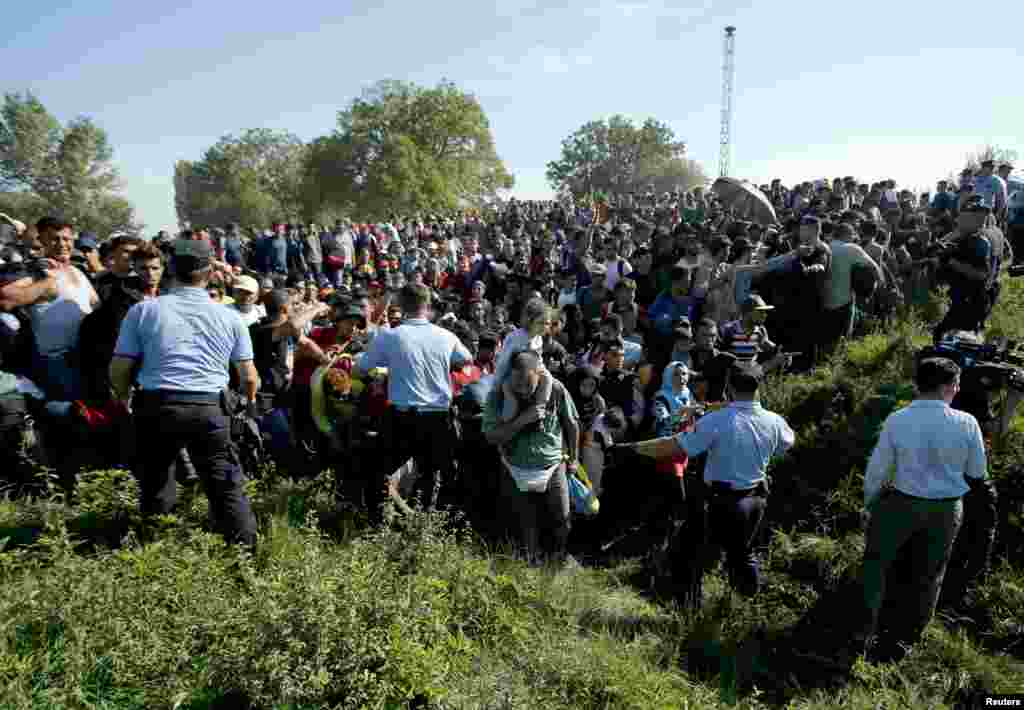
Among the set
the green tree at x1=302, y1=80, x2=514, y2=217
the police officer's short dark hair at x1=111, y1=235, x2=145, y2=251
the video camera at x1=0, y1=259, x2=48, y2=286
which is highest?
the green tree at x1=302, y1=80, x2=514, y2=217

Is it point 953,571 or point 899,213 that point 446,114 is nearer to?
point 899,213

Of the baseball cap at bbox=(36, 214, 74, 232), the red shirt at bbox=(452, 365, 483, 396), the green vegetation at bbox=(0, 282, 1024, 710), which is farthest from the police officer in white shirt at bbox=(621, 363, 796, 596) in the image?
the baseball cap at bbox=(36, 214, 74, 232)

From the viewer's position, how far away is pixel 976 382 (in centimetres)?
465

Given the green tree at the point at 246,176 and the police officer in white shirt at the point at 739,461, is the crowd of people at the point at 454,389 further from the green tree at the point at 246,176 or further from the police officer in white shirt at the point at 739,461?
the green tree at the point at 246,176

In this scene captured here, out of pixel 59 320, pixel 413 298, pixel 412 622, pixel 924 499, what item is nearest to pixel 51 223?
pixel 59 320

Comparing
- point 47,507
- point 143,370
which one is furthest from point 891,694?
point 47,507

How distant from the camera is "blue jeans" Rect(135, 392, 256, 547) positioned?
3.38 meters

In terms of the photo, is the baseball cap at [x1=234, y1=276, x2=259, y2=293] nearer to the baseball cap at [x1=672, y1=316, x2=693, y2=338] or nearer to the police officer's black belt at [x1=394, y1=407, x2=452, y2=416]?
the police officer's black belt at [x1=394, y1=407, x2=452, y2=416]

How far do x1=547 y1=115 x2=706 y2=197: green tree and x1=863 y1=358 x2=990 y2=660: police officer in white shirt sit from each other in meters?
78.8

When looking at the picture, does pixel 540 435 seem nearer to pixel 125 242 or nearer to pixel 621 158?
pixel 125 242

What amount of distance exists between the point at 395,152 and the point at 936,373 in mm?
48502

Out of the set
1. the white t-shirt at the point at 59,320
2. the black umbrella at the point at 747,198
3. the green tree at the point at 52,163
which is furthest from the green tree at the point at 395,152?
the white t-shirt at the point at 59,320

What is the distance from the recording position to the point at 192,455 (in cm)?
346

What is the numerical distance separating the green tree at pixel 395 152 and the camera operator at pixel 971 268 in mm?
44708
